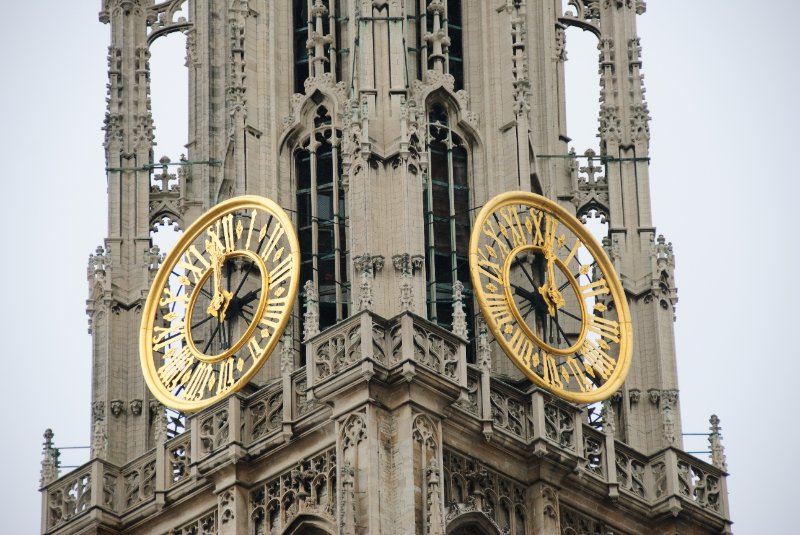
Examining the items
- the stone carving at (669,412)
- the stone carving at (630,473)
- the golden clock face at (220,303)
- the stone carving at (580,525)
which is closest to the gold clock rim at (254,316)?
the golden clock face at (220,303)

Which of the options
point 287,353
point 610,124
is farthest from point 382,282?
point 610,124

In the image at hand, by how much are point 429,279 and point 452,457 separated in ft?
13.5

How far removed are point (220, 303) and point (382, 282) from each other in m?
3.06

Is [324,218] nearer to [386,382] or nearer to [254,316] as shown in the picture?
[254,316]

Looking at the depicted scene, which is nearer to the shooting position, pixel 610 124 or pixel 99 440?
pixel 99 440

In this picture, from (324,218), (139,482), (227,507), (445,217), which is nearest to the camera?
(227,507)

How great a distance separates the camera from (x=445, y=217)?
3174 inches

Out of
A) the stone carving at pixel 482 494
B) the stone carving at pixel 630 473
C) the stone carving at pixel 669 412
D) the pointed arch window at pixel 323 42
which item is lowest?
the stone carving at pixel 482 494

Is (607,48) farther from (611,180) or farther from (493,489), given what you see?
(493,489)

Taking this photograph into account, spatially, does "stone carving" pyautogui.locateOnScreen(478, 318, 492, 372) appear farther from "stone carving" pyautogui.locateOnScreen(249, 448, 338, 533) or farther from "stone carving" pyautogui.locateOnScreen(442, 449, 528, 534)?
"stone carving" pyautogui.locateOnScreen(249, 448, 338, 533)

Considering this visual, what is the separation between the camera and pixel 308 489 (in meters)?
76.2

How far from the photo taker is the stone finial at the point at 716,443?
262 ft

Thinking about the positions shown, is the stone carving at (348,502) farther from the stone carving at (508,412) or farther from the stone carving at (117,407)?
the stone carving at (117,407)

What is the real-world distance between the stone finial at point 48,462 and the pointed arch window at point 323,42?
25.1ft
